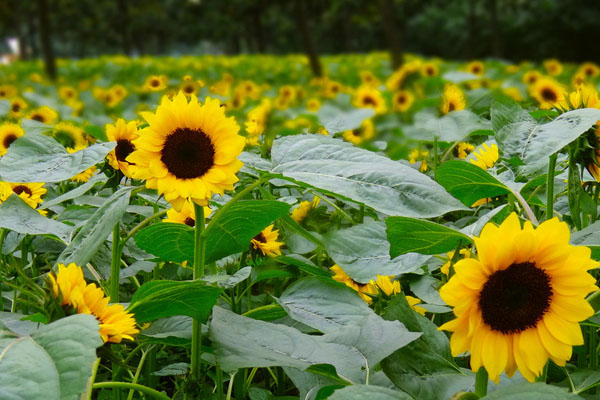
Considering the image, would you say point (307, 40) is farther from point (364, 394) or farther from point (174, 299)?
point (364, 394)

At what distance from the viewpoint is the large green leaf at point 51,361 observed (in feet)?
2.11

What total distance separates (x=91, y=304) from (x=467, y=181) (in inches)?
22.1

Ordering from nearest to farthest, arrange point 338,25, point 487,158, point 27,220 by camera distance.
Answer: point 27,220 → point 487,158 → point 338,25

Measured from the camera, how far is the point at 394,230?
A: 91 centimetres

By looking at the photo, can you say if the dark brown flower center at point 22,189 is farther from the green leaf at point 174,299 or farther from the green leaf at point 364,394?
the green leaf at point 364,394

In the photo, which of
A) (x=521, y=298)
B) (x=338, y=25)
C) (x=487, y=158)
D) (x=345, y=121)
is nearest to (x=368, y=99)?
(x=345, y=121)

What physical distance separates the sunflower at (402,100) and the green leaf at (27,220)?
3497 millimetres

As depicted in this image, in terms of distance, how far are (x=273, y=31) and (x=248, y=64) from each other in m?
33.9

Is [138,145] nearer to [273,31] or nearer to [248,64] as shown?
[248,64]

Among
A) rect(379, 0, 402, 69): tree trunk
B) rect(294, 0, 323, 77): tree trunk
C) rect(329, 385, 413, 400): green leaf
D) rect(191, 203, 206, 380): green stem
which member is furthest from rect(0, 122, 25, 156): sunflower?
rect(294, 0, 323, 77): tree trunk

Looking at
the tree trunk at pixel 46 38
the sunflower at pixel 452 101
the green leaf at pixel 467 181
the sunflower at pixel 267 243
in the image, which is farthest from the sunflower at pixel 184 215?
the tree trunk at pixel 46 38

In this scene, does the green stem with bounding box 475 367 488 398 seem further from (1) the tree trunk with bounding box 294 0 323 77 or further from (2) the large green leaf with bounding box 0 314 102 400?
(1) the tree trunk with bounding box 294 0 323 77

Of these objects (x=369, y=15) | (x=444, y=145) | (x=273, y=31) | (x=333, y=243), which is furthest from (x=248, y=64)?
(x=273, y=31)

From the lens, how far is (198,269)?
966 millimetres
